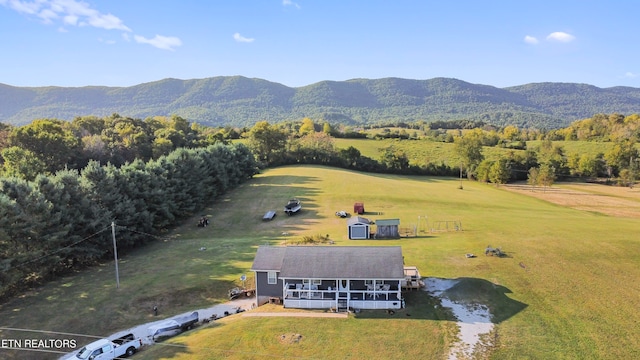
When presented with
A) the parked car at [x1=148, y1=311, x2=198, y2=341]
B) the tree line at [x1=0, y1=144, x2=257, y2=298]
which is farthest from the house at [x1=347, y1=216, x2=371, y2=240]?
the tree line at [x1=0, y1=144, x2=257, y2=298]

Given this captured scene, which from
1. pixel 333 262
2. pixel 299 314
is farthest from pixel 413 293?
pixel 299 314

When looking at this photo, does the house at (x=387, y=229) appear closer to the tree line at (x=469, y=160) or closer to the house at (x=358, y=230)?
the house at (x=358, y=230)

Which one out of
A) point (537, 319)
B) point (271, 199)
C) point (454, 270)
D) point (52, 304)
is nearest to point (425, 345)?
point (537, 319)

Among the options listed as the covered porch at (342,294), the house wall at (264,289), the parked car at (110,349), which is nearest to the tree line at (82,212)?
the parked car at (110,349)

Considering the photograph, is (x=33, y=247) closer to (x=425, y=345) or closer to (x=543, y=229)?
(x=425, y=345)

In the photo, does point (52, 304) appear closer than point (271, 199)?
Yes

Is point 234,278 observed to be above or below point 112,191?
below

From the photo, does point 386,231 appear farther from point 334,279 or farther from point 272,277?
point 272,277
